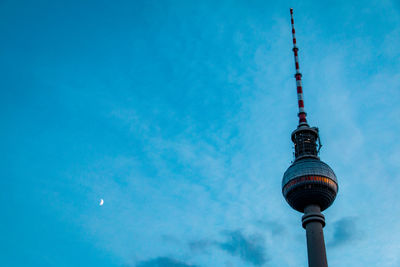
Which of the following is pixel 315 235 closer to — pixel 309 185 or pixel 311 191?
pixel 311 191

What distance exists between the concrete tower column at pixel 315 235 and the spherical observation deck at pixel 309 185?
5.83 ft

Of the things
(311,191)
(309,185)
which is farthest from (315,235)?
(309,185)

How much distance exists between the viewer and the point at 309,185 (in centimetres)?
8538

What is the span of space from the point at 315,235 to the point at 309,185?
30.5 ft

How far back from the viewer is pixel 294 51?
360 ft

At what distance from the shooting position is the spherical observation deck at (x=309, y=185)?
8544cm

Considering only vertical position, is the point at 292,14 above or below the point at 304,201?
above

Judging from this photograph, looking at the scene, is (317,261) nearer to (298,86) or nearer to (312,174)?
(312,174)

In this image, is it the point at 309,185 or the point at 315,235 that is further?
the point at 309,185

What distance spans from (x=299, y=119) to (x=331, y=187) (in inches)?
788

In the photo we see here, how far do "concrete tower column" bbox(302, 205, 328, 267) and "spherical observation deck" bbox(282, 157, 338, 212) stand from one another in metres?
1.78

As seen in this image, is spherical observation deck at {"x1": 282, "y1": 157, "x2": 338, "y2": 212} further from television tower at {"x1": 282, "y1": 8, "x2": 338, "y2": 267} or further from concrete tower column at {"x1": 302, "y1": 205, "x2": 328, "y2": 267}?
concrete tower column at {"x1": 302, "y1": 205, "x2": 328, "y2": 267}

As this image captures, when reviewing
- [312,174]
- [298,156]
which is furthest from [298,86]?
[312,174]

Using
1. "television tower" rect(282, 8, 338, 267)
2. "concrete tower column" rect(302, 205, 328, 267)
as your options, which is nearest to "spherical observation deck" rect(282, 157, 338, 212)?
"television tower" rect(282, 8, 338, 267)
